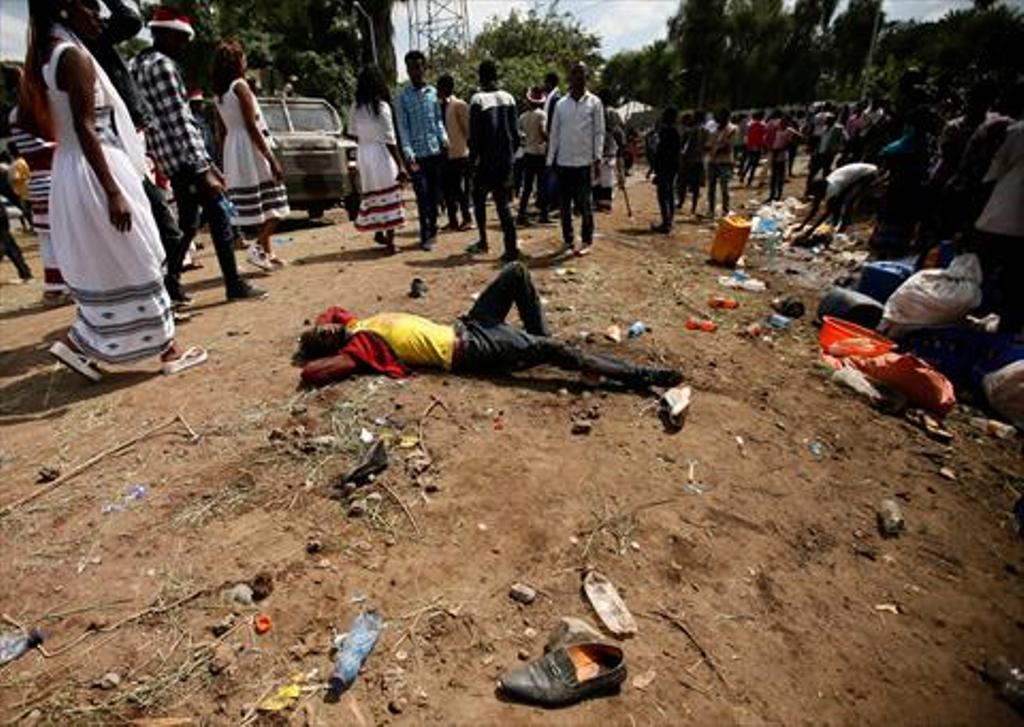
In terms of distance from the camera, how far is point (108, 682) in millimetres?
1899

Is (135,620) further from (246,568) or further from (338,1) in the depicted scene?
(338,1)

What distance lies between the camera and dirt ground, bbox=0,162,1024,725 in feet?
6.30

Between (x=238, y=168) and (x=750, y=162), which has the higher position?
(x=238, y=168)

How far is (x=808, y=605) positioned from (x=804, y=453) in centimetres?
117

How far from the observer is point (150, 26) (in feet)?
13.3

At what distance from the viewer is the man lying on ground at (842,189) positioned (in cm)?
797

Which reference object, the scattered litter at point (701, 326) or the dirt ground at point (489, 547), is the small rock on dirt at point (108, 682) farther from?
the scattered litter at point (701, 326)

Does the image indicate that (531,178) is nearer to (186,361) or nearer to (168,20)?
(168,20)

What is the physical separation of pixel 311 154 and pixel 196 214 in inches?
224

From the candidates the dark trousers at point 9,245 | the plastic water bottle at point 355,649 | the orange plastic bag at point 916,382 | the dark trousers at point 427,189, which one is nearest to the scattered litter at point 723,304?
the orange plastic bag at point 916,382

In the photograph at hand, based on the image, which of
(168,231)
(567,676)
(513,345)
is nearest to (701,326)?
(513,345)

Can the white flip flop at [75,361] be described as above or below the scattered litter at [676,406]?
above

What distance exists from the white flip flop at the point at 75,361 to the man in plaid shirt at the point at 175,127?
3.79 ft

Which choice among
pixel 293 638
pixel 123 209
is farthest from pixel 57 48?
pixel 293 638
